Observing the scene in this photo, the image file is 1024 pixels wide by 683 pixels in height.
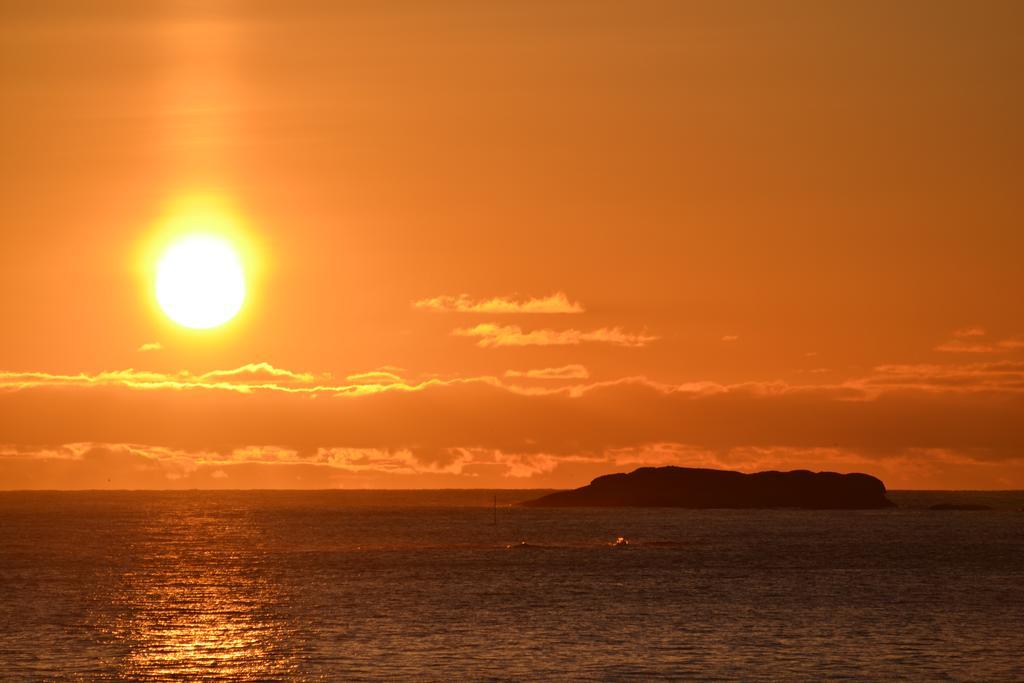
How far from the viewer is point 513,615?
87.4m

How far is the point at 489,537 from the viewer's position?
19912cm

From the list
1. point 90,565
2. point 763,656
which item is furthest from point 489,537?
point 763,656

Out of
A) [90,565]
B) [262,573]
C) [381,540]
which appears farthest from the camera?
[381,540]

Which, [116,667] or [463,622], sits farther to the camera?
[463,622]

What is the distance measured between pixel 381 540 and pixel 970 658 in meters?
124

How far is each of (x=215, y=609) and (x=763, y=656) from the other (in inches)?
1622

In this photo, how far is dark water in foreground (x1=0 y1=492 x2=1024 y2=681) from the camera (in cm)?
6588

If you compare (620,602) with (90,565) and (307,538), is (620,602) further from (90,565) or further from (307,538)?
(307,538)

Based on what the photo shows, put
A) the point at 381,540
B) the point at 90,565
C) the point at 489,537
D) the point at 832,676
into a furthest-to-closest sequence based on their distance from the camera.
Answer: the point at 489,537
the point at 381,540
the point at 90,565
the point at 832,676

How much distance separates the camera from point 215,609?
93375 mm

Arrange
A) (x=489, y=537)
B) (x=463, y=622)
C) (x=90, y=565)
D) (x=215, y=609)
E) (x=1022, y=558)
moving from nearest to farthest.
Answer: (x=463, y=622) → (x=215, y=609) → (x=90, y=565) → (x=1022, y=558) → (x=489, y=537)

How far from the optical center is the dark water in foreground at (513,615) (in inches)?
2594

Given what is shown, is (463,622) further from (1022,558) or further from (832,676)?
(1022,558)

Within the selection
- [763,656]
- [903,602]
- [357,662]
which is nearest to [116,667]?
[357,662]
